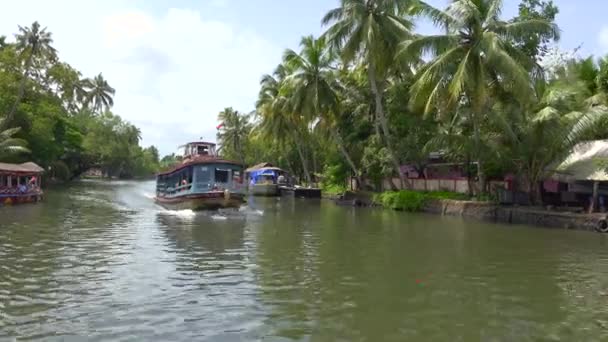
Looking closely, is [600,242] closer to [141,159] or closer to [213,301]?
[213,301]

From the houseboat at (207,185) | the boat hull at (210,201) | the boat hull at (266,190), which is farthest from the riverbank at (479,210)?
the boat hull at (266,190)

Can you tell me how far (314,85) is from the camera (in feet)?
A: 116

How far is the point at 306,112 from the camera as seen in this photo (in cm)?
3522

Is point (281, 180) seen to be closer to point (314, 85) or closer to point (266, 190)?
point (266, 190)

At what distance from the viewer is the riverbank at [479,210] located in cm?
1970

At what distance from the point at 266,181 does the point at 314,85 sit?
538 inches

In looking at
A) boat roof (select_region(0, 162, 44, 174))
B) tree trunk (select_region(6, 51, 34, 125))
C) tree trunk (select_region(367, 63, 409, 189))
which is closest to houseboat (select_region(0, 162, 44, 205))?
boat roof (select_region(0, 162, 44, 174))

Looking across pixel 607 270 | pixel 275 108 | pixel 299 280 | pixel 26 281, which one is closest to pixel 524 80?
pixel 607 270

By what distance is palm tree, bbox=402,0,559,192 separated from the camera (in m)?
22.2

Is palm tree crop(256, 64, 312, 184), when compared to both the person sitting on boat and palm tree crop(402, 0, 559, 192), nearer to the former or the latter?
the person sitting on boat

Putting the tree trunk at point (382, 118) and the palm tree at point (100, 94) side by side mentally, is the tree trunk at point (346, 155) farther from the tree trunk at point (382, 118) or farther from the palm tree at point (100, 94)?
the palm tree at point (100, 94)

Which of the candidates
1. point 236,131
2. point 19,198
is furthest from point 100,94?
point 19,198

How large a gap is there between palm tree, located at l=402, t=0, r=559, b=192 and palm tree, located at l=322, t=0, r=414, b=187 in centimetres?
414

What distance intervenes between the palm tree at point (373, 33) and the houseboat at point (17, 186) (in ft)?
62.5
